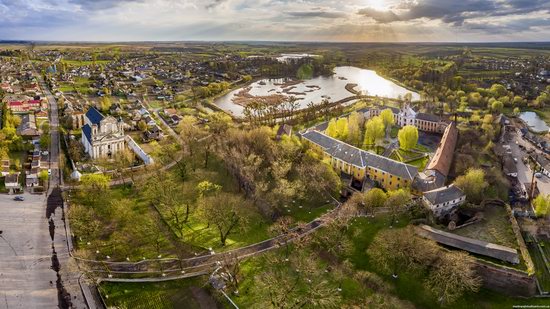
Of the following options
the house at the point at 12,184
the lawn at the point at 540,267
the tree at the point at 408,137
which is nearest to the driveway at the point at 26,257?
the house at the point at 12,184

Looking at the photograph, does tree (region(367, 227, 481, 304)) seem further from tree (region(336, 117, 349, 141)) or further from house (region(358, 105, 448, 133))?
house (region(358, 105, 448, 133))

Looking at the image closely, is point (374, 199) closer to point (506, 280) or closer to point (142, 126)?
point (506, 280)

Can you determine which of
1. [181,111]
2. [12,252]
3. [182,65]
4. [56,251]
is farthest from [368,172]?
[182,65]

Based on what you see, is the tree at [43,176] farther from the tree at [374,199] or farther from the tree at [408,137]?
the tree at [408,137]

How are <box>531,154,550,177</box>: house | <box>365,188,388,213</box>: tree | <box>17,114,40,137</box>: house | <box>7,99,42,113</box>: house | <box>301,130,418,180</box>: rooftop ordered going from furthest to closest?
<box>7,99,42,113</box>: house
<box>17,114,40,137</box>: house
<box>531,154,550,177</box>: house
<box>301,130,418,180</box>: rooftop
<box>365,188,388,213</box>: tree

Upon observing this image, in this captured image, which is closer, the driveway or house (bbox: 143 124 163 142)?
the driveway

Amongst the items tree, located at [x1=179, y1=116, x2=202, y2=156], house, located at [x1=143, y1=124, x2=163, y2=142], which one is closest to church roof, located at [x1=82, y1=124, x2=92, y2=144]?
house, located at [x1=143, y1=124, x2=163, y2=142]

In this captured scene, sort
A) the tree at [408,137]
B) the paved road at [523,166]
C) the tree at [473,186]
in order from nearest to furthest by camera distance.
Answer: the tree at [473,186], the paved road at [523,166], the tree at [408,137]

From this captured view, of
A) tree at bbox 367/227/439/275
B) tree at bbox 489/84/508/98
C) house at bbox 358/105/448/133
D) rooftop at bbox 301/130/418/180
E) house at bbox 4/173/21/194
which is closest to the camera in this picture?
tree at bbox 367/227/439/275
